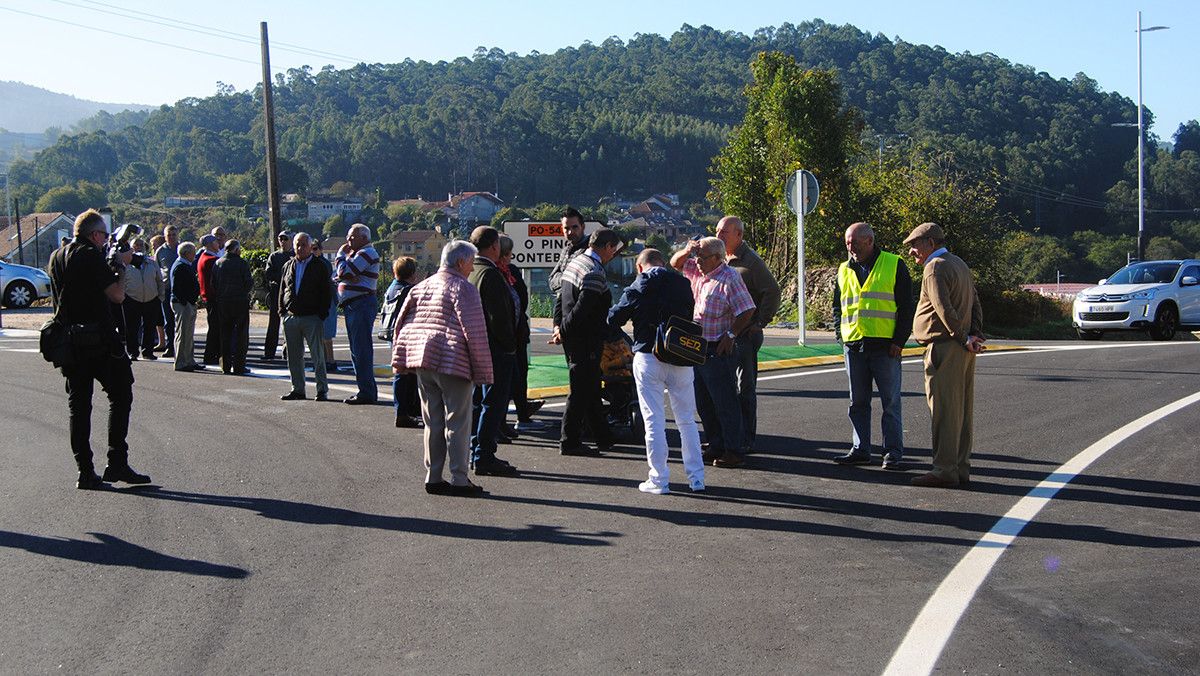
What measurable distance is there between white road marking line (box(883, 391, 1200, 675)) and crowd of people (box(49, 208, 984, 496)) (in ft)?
2.57

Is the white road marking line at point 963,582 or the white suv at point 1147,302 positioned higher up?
the white suv at point 1147,302

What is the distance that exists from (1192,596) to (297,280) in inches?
380

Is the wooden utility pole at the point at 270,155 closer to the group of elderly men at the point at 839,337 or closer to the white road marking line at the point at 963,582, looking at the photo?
the group of elderly men at the point at 839,337

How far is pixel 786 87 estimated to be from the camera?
31.9 m

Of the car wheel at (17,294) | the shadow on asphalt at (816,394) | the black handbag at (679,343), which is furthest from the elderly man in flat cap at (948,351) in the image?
the car wheel at (17,294)

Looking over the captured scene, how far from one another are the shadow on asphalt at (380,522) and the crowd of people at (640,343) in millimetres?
713

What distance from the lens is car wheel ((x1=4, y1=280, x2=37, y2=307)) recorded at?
29.6 m

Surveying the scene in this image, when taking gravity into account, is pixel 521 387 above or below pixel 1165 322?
above

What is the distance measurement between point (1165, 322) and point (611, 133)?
354 ft

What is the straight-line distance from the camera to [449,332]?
859cm

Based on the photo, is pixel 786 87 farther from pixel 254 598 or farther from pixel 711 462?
pixel 254 598

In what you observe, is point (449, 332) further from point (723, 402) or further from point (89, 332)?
point (89, 332)

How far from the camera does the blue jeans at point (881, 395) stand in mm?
9648

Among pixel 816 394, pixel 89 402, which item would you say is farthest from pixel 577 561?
pixel 816 394
